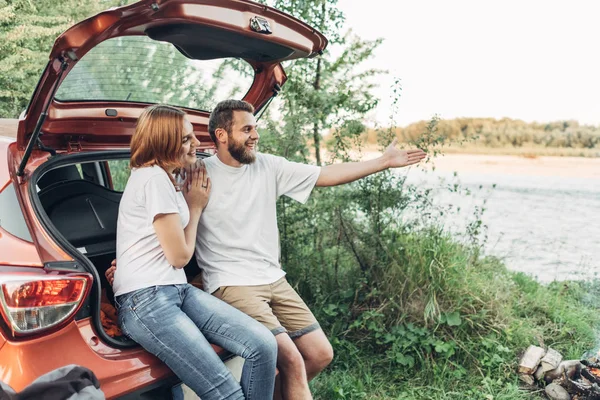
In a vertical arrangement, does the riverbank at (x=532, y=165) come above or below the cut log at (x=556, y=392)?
above

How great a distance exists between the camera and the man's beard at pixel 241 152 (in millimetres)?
2730

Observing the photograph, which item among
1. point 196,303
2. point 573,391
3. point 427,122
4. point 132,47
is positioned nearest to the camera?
point 196,303

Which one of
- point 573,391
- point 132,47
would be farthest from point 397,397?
point 132,47

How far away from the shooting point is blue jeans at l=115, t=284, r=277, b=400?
2.12 metres

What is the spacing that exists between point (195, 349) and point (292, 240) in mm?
2254

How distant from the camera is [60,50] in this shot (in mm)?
1955

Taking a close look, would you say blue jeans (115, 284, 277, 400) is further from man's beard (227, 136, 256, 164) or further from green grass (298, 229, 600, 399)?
green grass (298, 229, 600, 399)

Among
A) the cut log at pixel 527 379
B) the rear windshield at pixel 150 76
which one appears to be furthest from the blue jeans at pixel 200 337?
the cut log at pixel 527 379

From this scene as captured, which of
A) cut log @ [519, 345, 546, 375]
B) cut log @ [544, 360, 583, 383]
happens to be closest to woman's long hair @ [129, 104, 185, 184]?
cut log @ [519, 345, 546, 375]

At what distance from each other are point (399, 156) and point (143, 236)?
142cm

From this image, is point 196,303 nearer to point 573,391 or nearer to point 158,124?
point 158,124

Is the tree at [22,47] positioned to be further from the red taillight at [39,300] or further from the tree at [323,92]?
the red taillight at [39,300]

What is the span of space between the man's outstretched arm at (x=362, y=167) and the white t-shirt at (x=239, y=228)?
155mm

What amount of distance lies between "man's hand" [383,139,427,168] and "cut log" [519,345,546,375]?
1.57 metres
